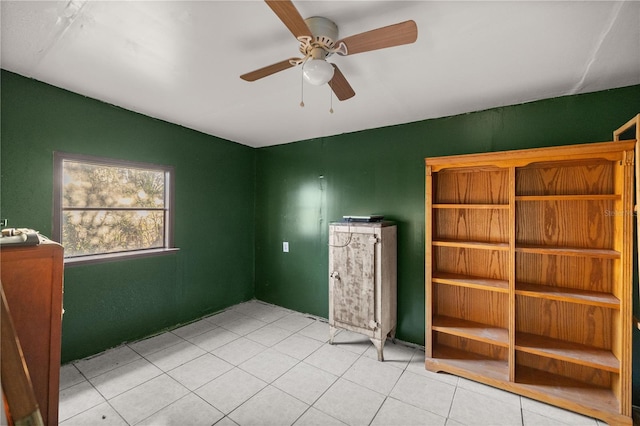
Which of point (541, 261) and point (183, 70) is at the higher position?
point (183, 70)

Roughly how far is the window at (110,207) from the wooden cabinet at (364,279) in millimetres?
2015

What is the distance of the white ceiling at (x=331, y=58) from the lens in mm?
1426

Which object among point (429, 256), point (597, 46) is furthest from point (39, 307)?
point (597, 46)

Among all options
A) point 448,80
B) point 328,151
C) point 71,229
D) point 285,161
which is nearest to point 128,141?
point 71,229

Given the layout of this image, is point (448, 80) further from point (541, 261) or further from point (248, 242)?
point (248, 242)

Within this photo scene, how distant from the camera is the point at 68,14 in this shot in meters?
1.50

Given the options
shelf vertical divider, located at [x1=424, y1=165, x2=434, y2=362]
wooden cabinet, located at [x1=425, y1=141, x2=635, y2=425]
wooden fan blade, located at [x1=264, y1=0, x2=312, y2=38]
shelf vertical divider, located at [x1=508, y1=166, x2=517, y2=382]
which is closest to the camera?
wooden fan blade, located at [x1=264, y1=0, x2=312, y2=38]

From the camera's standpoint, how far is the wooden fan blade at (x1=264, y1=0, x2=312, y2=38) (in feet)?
3.64

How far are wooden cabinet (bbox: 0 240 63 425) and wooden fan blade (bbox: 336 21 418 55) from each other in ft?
5.52

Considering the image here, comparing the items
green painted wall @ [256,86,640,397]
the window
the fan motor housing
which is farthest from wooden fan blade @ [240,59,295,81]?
the window

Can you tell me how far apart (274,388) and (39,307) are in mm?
1667

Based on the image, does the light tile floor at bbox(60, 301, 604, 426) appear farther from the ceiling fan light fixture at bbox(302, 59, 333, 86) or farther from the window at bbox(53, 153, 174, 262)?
the ceiling fan light fixture at bbox(302, 59, 333, 86)

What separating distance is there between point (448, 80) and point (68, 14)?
2.40m

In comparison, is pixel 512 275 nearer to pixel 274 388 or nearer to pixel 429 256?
pixel 429 256
